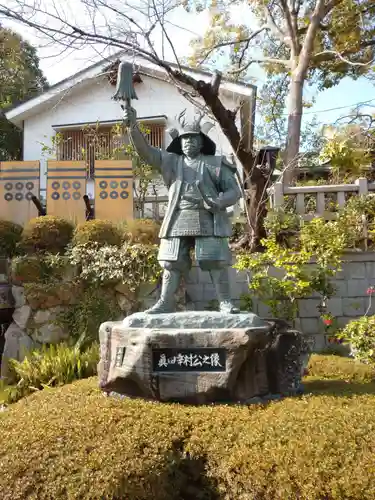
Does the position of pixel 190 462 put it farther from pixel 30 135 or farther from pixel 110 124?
pixel 30 135

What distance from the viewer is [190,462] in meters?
3.11

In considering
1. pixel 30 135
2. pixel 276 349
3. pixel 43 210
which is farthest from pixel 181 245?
pixel 30 135

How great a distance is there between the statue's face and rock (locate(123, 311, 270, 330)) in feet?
5.78

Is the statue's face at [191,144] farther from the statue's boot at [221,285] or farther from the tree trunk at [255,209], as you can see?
the tree trunk at [255,209]

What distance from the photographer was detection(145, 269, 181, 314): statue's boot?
4422 millimetres

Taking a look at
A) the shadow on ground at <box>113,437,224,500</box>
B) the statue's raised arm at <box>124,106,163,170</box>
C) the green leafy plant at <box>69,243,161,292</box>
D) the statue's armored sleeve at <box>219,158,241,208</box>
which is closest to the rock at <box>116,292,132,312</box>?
the green leafy plant at <box>69,243,161,292</box>

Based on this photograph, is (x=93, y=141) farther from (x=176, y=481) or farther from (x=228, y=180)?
(x=176, y=481)

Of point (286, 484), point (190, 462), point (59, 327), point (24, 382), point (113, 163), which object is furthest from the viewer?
point (113, 163)

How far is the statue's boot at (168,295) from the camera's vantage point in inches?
174

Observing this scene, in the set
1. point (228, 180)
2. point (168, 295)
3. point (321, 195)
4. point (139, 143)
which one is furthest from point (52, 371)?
point (321, 195)

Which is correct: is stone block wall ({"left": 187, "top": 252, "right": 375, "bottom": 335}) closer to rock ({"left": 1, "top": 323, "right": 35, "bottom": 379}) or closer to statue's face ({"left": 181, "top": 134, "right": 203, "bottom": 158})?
rock ({"left": 1, "top": 323, "right": 35, "bottom": 379})

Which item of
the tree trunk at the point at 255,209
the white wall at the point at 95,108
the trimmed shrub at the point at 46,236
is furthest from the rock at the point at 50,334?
the white wall at the point at 95,108

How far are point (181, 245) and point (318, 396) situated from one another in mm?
1977

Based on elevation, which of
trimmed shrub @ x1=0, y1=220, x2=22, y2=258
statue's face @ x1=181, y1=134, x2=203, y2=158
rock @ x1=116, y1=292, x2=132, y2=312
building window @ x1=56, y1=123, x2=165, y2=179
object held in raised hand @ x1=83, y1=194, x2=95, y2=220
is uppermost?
building window @ x1=56, y1=123, x2=165, y2=179
